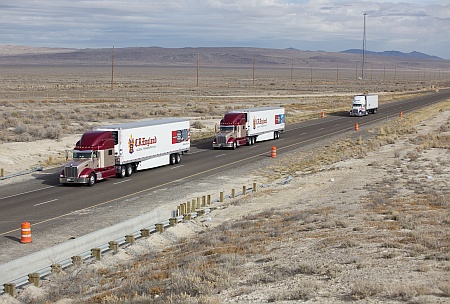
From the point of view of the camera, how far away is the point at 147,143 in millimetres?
40281

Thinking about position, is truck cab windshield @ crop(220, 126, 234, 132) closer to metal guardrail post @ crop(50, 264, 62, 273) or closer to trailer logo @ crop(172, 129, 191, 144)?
trailer logo @ crop(172, 129, 191, 144)

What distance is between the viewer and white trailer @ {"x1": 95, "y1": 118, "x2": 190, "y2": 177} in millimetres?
37844

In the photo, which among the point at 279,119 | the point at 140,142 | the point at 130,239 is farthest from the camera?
the point at 279,119

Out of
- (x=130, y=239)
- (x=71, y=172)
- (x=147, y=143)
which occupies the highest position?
(x=147, y=143)

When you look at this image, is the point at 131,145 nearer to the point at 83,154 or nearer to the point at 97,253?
the point at 83,154

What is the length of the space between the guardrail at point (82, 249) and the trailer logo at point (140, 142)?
37.8 feet

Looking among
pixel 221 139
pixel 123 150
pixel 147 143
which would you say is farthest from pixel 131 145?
pixel 221 139

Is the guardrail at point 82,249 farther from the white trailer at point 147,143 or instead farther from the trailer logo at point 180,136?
the trailer logo at point 180,136

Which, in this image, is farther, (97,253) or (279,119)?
(279,119)

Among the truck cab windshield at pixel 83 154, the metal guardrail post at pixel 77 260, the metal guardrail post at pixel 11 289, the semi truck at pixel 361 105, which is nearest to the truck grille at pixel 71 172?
the truck cab windshield at pixel 83 154

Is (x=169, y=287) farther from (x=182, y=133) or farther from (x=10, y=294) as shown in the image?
(x=182, y=133)

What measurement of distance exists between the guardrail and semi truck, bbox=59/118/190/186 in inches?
381

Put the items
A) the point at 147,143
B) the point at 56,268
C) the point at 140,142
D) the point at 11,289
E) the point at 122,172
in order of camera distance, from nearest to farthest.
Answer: the point at 11,289 → the point at 56,268 → the point at 122,172 → the point at 140,142 → the point at 147,143

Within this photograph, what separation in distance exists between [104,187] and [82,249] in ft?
48.2
